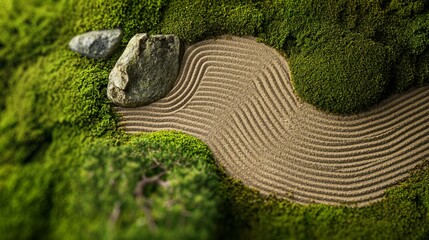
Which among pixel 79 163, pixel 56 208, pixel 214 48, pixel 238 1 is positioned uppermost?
pixel 238 1

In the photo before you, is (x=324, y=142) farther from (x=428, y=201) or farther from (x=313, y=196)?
(x=428, y=201)

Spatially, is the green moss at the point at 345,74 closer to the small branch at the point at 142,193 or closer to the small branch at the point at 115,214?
the small branch at the point at 142,193

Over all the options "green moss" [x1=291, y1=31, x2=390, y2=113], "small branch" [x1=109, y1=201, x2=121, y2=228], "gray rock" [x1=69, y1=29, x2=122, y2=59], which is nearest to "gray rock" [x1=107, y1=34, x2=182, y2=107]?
"gray rock" [x1=69, y1=29, x2=122, y2=59]

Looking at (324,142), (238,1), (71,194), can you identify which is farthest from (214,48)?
(71,194)

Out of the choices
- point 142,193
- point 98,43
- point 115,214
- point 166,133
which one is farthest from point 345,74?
point 98,43

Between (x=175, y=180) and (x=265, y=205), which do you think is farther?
(x=265, y=205)

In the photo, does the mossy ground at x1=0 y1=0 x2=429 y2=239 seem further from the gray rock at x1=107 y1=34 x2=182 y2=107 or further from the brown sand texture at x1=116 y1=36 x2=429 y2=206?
the gray rock at x1=107 y1=34 x2=182 y2=107

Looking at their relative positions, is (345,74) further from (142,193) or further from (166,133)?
(142,193)
